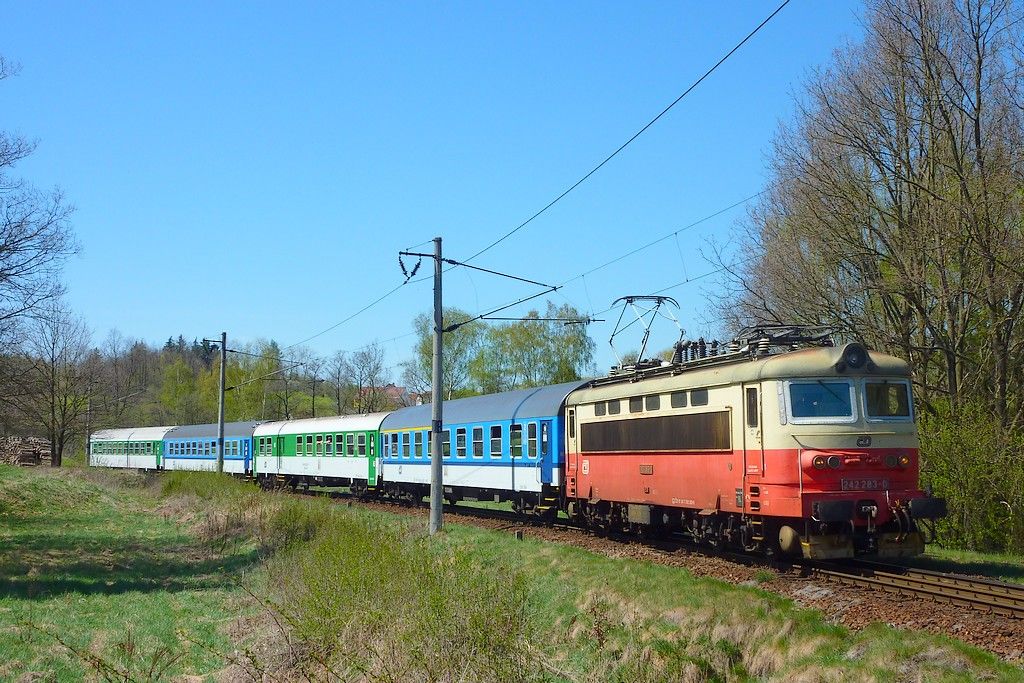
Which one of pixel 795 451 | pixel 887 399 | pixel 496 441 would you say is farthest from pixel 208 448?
pixel 887 399

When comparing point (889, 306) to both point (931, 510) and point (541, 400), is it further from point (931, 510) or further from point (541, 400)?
point (931, 510)

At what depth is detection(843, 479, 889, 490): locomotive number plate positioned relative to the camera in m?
13.3

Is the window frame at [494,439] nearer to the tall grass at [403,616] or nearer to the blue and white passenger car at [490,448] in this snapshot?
the blue and white passenger car at [490,448]

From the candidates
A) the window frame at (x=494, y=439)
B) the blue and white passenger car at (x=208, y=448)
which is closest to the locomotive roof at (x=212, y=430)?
the blue and white passenger car at (x=208, y=448)

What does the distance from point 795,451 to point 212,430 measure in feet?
140

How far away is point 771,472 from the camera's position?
44.7ft

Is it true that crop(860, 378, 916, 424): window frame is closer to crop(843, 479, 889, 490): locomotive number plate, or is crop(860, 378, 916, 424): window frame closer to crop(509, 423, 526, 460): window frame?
crop(843, 479, 889, 490): locomotive number plate

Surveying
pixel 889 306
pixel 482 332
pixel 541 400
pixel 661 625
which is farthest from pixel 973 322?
pixel 482 332

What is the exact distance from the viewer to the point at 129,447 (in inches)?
2571

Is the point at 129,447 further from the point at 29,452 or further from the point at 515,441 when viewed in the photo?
the point at 515,441

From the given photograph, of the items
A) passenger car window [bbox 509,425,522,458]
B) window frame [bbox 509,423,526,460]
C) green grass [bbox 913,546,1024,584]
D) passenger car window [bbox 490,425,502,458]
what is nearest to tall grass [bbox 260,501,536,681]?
green grass [bbox 913,546,1024,584]

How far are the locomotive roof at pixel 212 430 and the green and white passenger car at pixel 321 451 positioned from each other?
1.88 m

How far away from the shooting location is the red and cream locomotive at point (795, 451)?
1328 cm

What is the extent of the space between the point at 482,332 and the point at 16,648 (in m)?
53.4
